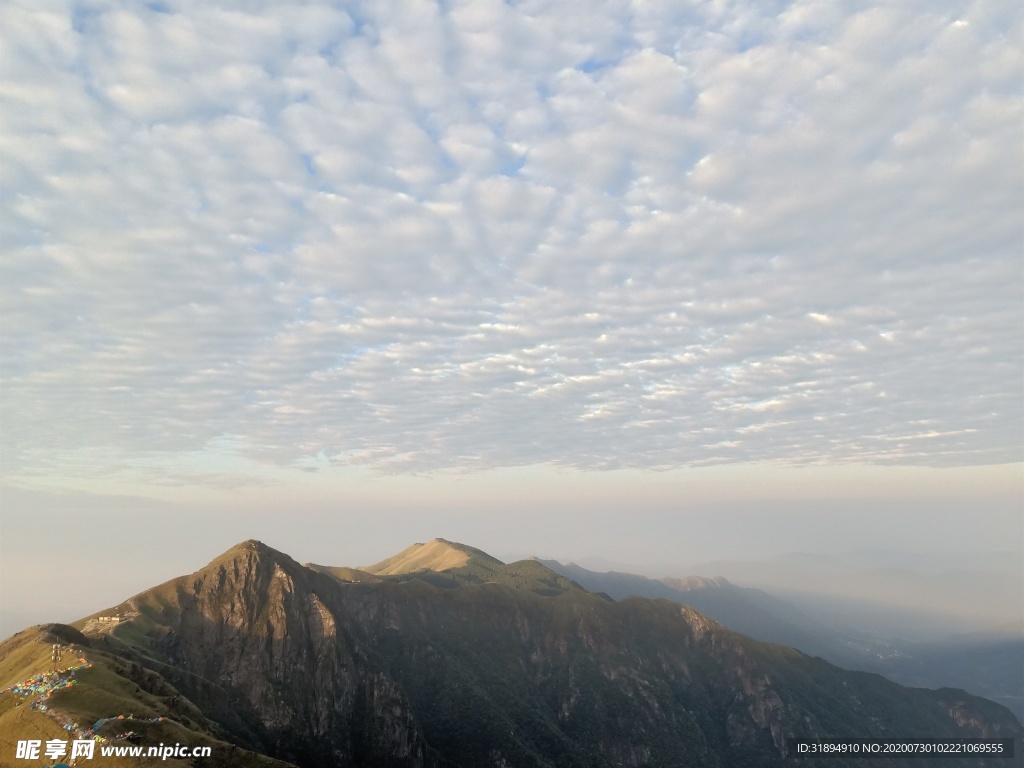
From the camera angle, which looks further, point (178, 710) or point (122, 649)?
point (122, 649)

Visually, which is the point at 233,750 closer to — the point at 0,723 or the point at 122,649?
the point at 0,723

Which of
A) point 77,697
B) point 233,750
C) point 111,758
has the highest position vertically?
point 77,697

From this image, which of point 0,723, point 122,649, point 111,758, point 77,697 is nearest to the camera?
point 111,758

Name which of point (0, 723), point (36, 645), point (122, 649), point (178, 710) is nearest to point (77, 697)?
point (0, 723)

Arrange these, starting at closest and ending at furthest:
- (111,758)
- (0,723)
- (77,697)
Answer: (111,758)
(0,723)
(77,697)

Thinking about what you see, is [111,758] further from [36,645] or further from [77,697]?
[36,645]

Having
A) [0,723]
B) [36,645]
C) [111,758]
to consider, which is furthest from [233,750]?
[36,645]

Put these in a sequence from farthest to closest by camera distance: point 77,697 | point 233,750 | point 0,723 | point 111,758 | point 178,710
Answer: point 178,710, point 233,750, point 77,697, point 0,723, point 111,758

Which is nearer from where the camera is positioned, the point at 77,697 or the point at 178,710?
the point at 77,697

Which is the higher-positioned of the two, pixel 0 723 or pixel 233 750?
pixel 0 723
